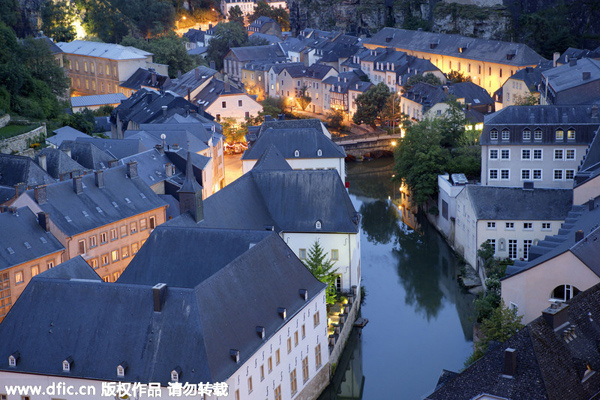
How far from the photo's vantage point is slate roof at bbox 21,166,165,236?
38.7m

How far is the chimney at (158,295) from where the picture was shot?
25469 mm

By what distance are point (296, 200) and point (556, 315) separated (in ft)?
52.5

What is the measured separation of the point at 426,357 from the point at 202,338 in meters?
12.9

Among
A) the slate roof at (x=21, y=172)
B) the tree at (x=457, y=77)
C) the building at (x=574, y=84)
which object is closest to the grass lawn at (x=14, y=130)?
the slate roof at (x=21, y=172)

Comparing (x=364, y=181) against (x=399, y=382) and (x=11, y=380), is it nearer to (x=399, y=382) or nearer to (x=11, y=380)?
(x=399, y=382)

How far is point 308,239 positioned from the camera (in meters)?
39.3

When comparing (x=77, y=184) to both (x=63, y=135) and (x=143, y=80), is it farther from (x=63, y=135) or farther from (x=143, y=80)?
(x=143, y=80)

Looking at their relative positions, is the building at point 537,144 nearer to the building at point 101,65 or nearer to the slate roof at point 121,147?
the slate roof at point 121,147

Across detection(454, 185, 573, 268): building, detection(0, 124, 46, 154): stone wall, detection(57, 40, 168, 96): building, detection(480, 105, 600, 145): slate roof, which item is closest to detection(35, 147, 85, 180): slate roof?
detection(0, 124, 46, 154): stone wall

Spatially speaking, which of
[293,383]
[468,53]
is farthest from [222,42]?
[293,383]

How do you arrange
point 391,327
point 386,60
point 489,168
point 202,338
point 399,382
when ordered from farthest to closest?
point 386,60, point 489,168, point 391,327, point 399,382, point 202,338

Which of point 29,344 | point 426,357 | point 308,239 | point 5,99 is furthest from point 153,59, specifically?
point 29,344

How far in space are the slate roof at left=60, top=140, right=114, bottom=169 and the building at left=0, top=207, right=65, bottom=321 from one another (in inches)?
390

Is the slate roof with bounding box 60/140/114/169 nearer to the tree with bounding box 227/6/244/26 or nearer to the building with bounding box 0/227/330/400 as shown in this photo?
the building with bounding box 0/227/330/400
